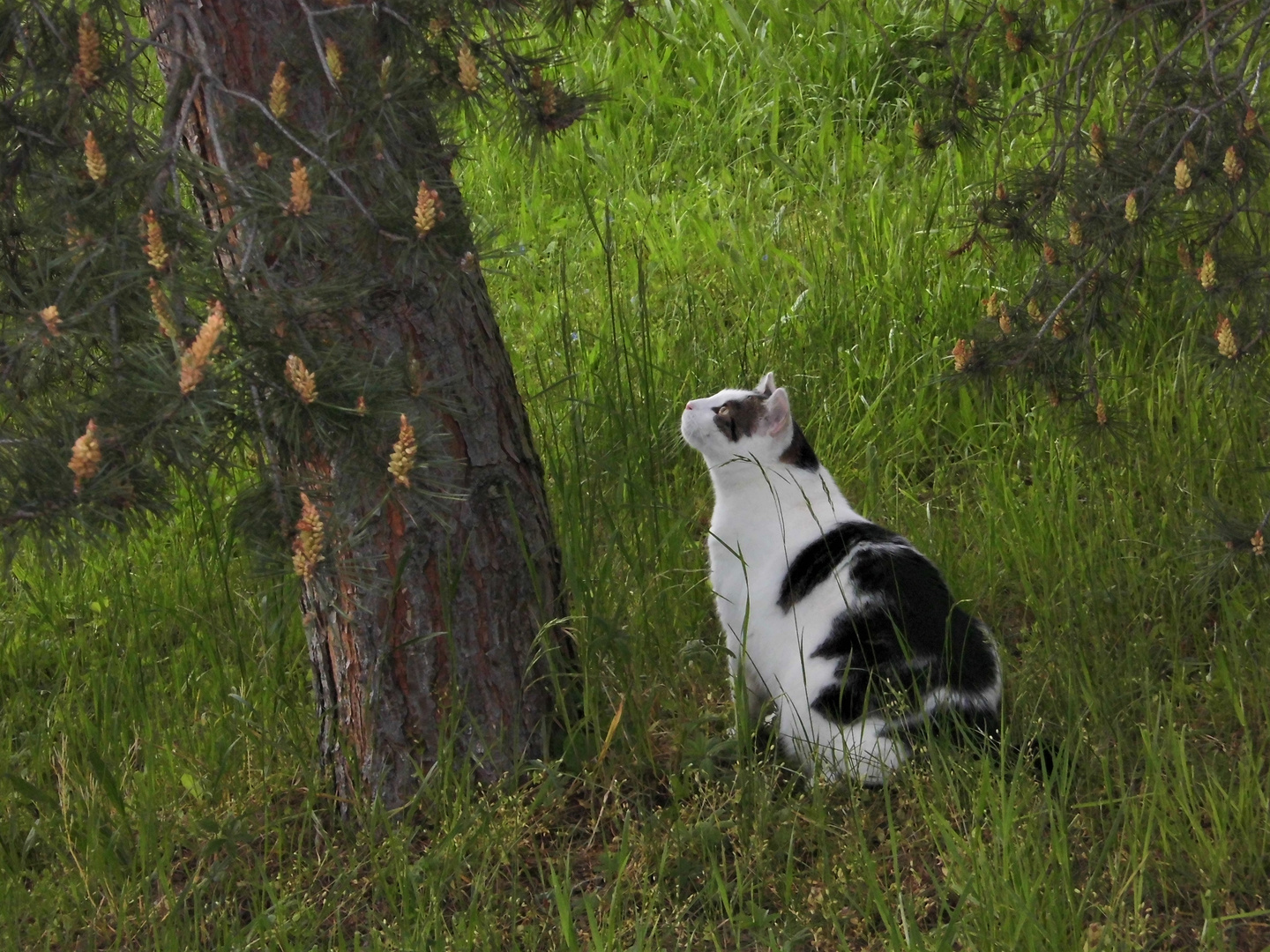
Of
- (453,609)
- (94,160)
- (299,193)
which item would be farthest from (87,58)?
(453,609)

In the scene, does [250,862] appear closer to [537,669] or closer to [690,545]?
[537,669]

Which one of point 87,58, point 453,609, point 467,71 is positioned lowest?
point 453,609

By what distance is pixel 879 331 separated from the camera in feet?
14.8

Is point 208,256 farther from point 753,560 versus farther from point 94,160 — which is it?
point 753,560

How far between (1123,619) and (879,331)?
4.99 feet

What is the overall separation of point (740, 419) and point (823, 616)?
2.04 ft

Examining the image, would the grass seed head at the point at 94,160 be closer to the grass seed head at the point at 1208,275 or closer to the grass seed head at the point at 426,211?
the grass seed head at the point at 426,211

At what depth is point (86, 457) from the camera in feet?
4.73

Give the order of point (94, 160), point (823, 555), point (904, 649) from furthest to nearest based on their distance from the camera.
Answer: point (823, 555), point (904, 649), point (94, 160)

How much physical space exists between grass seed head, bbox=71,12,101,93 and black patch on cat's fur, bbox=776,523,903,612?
189 cm

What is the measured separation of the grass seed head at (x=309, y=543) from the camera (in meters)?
1.52

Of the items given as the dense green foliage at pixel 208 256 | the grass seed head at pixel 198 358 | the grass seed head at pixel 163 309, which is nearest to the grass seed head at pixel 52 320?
the dense green foliage at pixel 208 256

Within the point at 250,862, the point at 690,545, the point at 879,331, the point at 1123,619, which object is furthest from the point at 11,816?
the point at 879,331

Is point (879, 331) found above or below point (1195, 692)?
above
